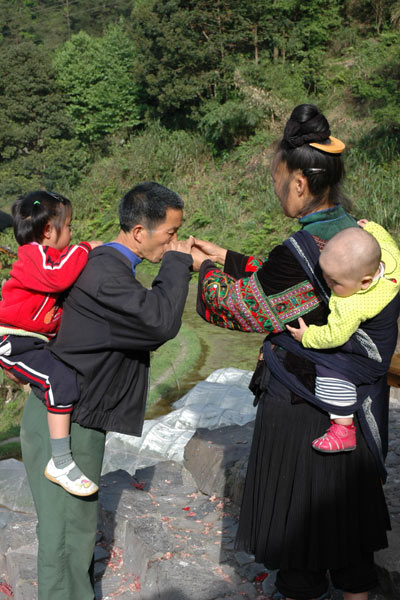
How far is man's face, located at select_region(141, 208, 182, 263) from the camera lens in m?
2.16

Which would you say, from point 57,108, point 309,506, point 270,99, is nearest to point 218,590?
point 309,506

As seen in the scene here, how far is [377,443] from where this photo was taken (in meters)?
2.06

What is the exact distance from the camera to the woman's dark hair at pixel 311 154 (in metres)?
1.94

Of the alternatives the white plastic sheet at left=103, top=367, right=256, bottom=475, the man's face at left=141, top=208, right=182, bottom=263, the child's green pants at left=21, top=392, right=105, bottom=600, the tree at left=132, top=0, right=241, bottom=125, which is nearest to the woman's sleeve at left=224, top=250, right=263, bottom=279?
the man's face at left=141, top=208, right=182, bottom=263

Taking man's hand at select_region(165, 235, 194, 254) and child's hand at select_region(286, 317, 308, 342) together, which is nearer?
child's hand at select_region(286, 317, 308, 342)

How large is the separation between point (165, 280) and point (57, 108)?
21143 millimetres

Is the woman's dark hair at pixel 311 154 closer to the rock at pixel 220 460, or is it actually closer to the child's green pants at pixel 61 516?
the child's green pants at pixel 61 516

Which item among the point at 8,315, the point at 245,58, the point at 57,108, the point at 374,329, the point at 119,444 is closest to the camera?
the point at 374,329

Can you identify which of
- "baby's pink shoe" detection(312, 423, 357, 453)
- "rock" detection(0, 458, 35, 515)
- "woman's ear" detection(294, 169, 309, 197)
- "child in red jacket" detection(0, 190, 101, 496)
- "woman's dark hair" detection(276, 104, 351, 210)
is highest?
"woman's dark hair" detection(276, 104, 351, 210)

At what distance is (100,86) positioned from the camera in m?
22.3

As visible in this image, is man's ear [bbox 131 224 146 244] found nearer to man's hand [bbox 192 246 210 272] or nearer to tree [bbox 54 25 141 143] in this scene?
man's hand [bbox 192 246 210 272]

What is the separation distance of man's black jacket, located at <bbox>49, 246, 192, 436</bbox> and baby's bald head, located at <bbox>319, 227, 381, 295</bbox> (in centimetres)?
54

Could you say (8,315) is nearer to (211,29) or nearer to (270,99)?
(270,99)

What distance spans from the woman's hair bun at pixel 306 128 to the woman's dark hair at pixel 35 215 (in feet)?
3.03
